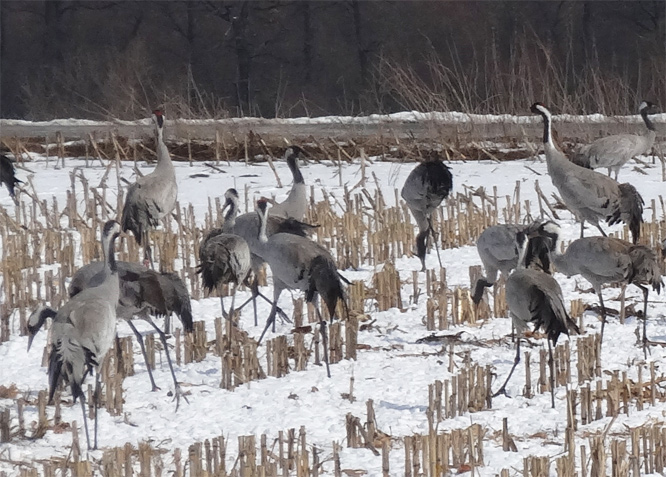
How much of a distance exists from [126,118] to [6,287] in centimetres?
1300

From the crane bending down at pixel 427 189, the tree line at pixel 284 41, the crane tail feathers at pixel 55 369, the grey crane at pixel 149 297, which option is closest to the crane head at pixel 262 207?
the grey crane at pixel 149 297

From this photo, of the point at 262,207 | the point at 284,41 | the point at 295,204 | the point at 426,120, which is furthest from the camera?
the point at 284,41

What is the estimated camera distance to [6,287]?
8016 mm

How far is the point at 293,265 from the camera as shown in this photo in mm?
7039

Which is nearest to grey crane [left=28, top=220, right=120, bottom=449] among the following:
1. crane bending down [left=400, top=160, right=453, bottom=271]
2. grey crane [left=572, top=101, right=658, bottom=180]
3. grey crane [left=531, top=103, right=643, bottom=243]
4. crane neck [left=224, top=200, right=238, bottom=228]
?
crane neck [left=224, top=200, right=238, bottom=228]

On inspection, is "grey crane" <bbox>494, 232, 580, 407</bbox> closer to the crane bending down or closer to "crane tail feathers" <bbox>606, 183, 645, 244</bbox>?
"crane tail feathers" <bbox>606, 183, 645, 244</bbox>

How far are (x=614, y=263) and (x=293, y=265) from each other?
74.7 inches

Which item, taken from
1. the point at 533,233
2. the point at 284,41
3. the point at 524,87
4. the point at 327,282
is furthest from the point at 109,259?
the point at 284,41

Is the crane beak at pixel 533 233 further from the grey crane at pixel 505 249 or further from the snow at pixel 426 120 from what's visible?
the snow at pixel 426 120

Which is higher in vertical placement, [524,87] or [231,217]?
[524,87]

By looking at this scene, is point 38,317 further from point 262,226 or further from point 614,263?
point 614,263

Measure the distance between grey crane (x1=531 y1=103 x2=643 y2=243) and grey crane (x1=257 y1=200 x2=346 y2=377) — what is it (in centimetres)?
281

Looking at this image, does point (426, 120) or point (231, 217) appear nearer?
point (231, 217)

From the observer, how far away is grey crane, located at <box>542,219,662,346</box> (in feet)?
23.4
